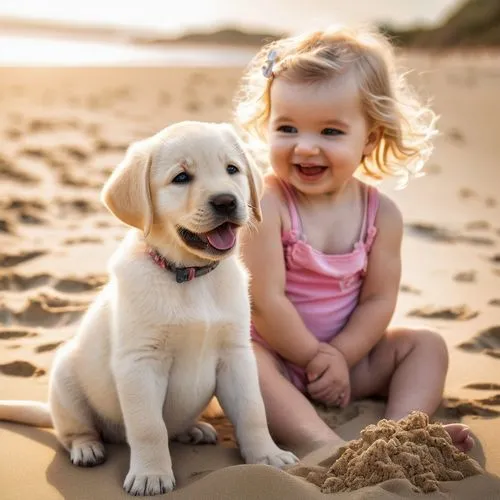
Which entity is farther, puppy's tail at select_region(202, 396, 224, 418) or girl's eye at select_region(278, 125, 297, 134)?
girl's eye at select_region(278, 125, 297, 134)

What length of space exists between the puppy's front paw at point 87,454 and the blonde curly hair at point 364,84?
1.50m

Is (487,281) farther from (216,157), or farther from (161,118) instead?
(161,118)

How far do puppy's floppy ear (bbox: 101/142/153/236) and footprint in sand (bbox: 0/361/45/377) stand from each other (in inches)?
40.0

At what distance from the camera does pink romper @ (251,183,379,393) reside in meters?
3.27

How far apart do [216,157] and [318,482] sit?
96 centimetres

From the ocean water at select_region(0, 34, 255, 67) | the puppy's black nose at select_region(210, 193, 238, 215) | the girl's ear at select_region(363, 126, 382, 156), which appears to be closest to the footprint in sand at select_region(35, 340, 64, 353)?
the puppy's black nose at select_region(210, 193, 238, 215)

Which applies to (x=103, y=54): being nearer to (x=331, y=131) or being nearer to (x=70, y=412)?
(x=331, y=131)

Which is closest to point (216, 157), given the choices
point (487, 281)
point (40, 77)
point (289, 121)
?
point (289, 121)

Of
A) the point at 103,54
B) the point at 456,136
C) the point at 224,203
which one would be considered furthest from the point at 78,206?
the point at 103,54

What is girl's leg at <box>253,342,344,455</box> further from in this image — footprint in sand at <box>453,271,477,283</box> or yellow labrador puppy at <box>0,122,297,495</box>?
footprint in sand at <box>453,271,477,283</box>

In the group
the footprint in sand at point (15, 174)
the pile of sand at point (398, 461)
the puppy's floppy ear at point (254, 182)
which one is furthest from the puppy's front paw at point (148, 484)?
the footprint in sand at point (15, 174)

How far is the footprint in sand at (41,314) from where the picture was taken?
3730 millimetres

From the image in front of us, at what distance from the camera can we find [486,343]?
3.68 m

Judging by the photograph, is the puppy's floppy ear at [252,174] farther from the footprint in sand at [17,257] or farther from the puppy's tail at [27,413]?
the footprint in sand at [17,257]
